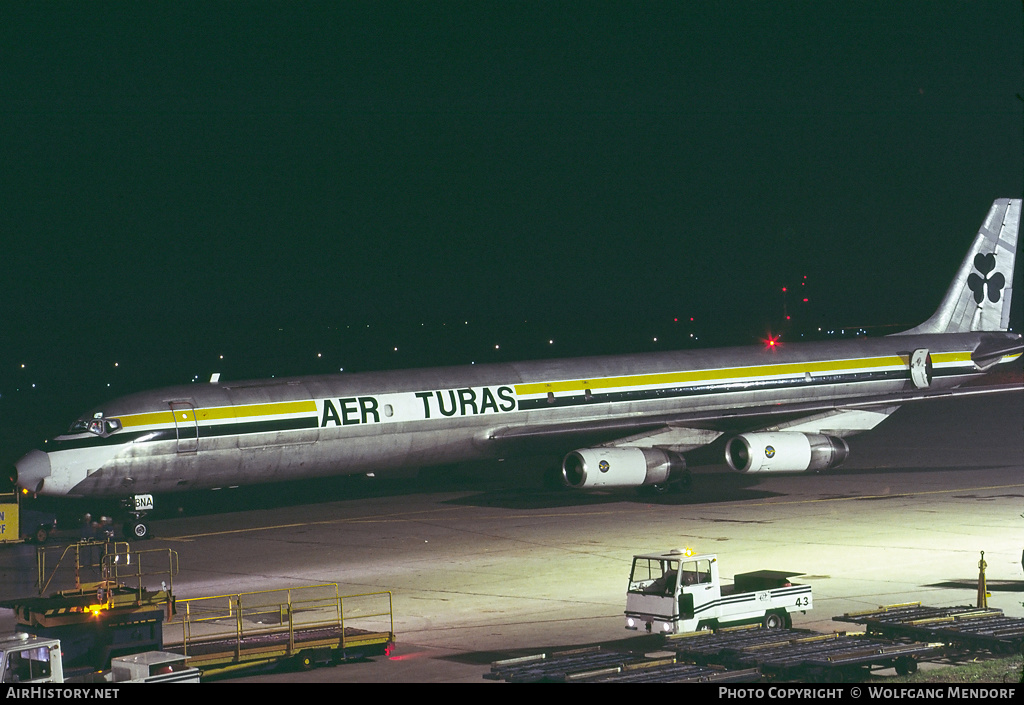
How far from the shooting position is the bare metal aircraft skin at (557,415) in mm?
33938

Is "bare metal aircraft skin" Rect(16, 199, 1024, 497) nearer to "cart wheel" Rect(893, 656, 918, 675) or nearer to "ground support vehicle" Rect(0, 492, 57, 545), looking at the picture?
"ground support vehicle" Rect(0, 492, 57, 545)

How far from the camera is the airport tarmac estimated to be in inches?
851

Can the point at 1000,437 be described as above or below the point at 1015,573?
above

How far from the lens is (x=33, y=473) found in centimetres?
3262

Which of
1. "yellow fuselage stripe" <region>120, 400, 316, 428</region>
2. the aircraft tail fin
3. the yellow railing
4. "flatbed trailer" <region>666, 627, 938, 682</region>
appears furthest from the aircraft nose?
the aircraft tail fin

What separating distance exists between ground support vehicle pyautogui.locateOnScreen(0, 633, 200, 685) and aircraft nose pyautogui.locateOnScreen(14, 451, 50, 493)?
15.9 m

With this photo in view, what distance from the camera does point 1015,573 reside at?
25297mm

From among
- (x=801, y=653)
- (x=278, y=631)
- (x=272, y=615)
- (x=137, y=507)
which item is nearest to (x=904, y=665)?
(x=801, y=653)

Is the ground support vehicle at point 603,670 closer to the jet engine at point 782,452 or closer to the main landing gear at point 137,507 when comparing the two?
the main landing gear at point 137,507

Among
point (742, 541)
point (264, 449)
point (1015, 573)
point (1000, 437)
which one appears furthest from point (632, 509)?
point (1000, 437)

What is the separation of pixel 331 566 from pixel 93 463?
8.67 meters

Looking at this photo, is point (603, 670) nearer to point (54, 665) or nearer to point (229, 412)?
point (54, 665)
